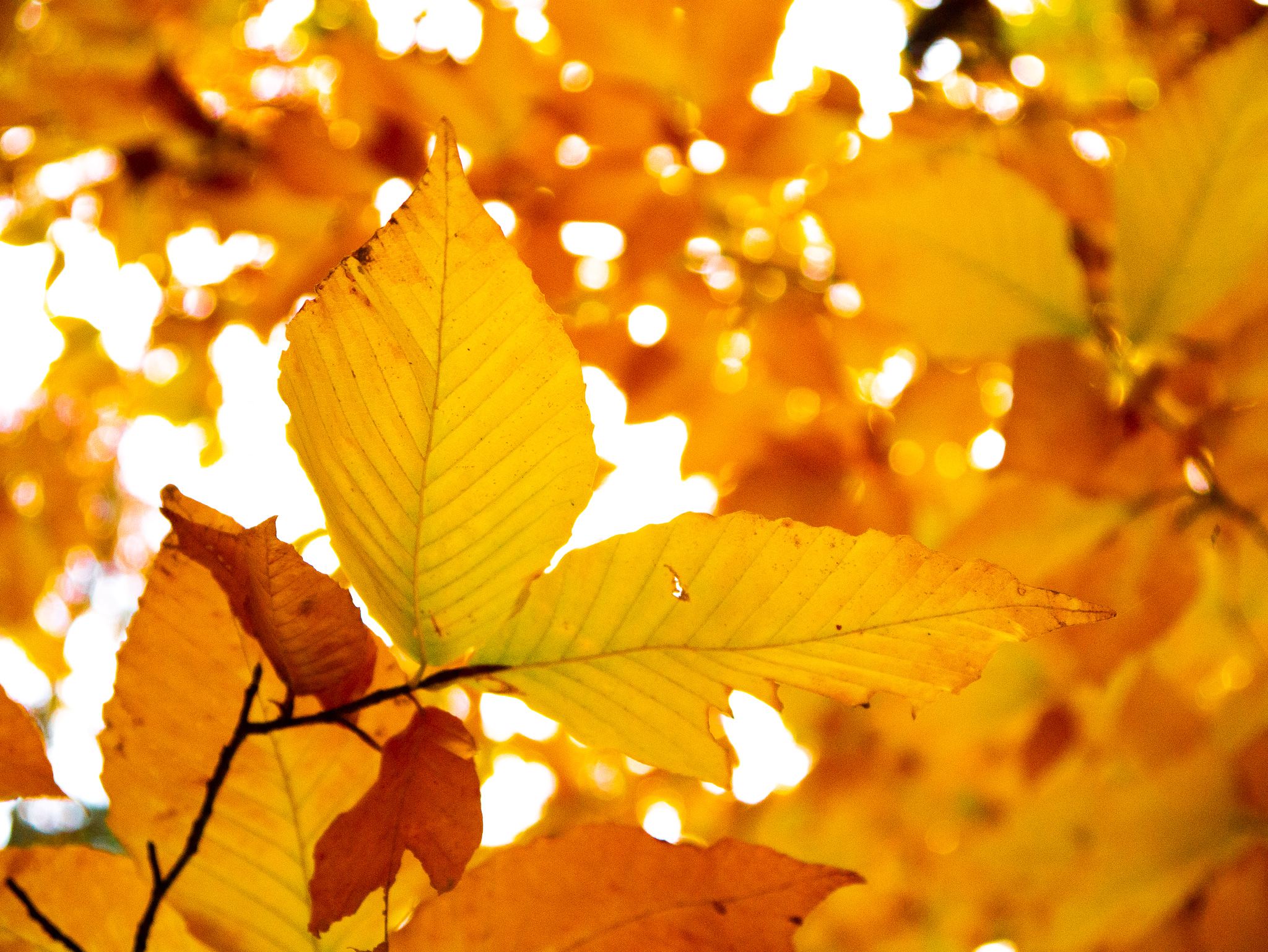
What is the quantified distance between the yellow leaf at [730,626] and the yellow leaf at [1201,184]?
340mm

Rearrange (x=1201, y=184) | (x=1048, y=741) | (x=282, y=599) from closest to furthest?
(x=282, y=599)
(x=1201, y=184)
(x=1048, y=741)

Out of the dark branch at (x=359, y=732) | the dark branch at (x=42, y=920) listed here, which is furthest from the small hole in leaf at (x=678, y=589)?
the dark branch at (x=42, y=920)

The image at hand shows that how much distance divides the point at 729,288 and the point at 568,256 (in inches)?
10.3

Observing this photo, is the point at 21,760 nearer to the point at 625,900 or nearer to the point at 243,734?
the point at 243,734

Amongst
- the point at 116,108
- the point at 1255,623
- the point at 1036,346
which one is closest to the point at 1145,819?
the point at 1036,346

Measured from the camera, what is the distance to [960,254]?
1.67 ft

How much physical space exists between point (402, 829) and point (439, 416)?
0.12 meters

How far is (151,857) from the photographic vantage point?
270 mm

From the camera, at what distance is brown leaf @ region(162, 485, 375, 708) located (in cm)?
22

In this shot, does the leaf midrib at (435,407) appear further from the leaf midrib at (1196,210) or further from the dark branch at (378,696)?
the leaf midrib at (1196,210)

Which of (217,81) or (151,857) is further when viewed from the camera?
(217,81)

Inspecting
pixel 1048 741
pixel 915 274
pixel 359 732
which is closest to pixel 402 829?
pixel 359 732

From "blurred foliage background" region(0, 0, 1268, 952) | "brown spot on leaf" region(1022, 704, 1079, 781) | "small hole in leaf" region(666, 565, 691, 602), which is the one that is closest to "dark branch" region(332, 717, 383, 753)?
"small hole in leaf" region(666, 565, 691, 602)

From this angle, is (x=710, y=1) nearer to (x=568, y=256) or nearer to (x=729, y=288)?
(x=568, y=256)
